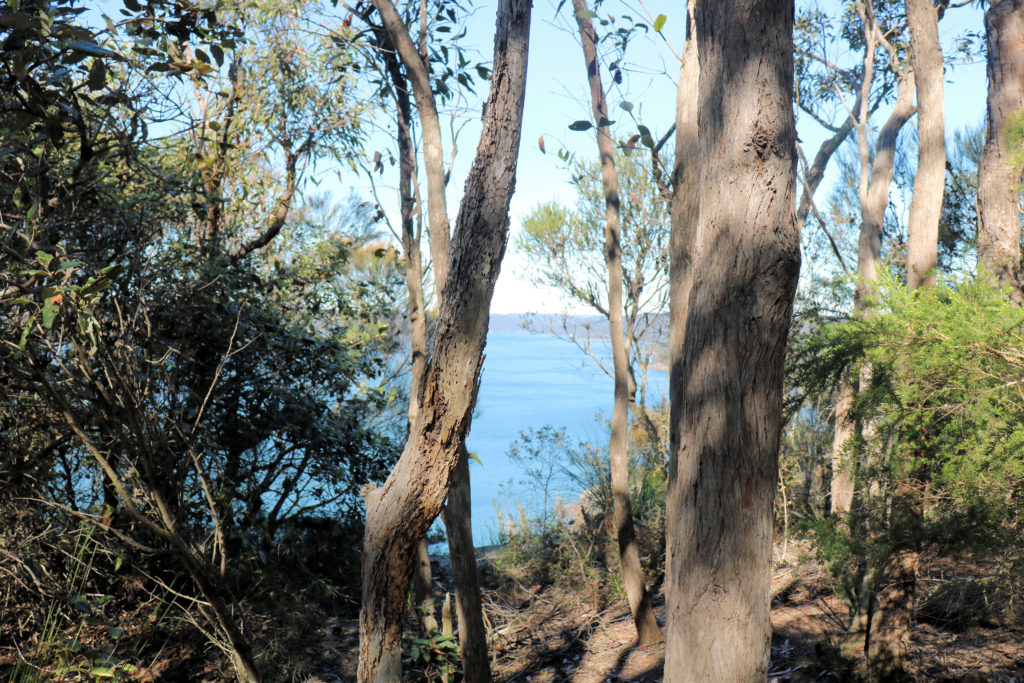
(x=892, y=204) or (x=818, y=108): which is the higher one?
(x=818, y=108)

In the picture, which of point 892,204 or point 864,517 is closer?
point 864,517

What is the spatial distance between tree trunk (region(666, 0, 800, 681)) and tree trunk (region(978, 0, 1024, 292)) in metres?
2.81

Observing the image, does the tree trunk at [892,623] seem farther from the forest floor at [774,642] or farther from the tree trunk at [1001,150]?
the tree trunk at [1001,150]

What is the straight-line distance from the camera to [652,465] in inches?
317

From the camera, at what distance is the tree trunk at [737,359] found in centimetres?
222

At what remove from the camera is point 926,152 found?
14.3 ft

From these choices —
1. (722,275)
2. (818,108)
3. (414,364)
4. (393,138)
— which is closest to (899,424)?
(722,275)

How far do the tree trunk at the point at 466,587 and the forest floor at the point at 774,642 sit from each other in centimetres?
140

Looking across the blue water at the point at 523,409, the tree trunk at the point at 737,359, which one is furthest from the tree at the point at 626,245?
the tree trunk at the point at 737,359

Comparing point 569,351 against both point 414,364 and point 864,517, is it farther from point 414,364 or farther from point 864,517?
point 864,517

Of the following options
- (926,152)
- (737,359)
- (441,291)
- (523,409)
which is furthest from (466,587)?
(523,409)

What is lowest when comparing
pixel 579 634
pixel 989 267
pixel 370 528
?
pixel 579 634

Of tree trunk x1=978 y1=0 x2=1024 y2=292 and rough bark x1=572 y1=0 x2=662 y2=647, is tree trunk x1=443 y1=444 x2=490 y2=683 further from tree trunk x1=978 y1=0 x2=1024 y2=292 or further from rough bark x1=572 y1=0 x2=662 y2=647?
tree trunk x1=978 y1=0 x2=1024 y2=292

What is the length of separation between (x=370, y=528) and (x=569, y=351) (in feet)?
37.6
